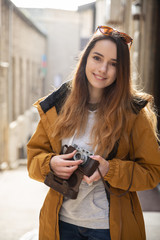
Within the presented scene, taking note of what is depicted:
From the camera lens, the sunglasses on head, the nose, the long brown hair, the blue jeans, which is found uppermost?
the sunglasses on head

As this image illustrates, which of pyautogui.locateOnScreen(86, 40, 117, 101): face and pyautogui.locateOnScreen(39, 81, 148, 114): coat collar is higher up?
pyautogui.locateOnScreen(86, 40, 117, 101): face

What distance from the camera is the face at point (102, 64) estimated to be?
1755mm

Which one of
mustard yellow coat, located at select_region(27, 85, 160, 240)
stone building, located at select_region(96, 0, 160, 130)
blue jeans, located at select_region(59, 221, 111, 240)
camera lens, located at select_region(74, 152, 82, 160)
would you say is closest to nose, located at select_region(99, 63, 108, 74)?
mustard yellow coat, located at select_region(27, 85, 160, 240)

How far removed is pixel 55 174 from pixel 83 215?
0.96ft

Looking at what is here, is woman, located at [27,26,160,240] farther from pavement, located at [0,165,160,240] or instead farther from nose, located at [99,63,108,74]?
pavement, located at [0,165,160,240]

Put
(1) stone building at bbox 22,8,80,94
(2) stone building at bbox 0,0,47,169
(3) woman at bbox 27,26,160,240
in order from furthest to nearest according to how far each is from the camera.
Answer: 1. (1) stone building at bbox 22,8,80,94
2. (2) stone building at bbox 0,0,47,169
3. (3) woman at bbox 27,26,160,240

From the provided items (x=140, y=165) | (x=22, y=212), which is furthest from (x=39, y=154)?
(x=22, y=212)

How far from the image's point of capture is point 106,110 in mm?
1804

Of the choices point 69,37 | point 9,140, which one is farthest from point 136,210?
point 69,37

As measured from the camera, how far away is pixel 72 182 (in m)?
1.64

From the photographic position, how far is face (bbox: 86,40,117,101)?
5.76ft

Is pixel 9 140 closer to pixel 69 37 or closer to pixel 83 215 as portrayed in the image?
pixel 83 215

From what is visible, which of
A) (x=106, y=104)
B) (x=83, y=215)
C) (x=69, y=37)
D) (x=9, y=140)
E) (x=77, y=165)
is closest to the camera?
(x=77, y=165)

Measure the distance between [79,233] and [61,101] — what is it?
825 millimetres
